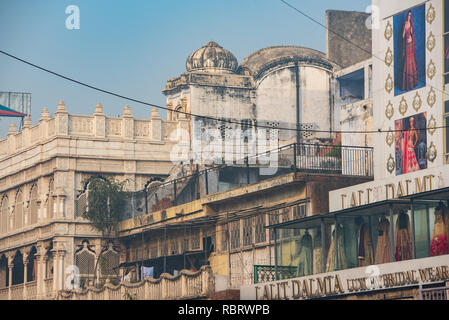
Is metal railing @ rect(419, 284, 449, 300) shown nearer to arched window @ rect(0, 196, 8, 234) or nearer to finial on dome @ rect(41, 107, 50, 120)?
finial on dome @ rect(41, 107, 50, 120)

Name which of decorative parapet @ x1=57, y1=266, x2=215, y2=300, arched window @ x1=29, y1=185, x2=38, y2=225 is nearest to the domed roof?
arched window @ x1=29, y1=185, x2=38, y2=225

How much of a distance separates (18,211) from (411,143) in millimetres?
28040

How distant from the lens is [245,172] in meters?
52.6

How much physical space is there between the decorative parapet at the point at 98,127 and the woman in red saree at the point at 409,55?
21.1 meters

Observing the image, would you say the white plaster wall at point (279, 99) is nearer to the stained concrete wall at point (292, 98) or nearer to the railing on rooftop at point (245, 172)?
the stained concrete wall at point (292, 98)

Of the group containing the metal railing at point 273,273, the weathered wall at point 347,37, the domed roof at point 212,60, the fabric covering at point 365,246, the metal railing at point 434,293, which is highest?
the weathered wall at point 347,37

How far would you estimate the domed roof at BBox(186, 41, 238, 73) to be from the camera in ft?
211

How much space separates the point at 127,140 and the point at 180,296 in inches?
688

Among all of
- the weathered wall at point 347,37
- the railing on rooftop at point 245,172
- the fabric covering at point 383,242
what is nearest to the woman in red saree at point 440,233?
the fabric covering at point 383,242

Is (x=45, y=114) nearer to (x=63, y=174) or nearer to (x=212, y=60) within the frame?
(x=63, y=174)

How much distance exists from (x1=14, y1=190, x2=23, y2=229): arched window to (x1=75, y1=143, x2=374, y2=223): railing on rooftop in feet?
18.7

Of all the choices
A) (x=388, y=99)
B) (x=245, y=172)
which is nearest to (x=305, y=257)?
(x=388, y=99)

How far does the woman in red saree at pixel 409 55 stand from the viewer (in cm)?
4159
